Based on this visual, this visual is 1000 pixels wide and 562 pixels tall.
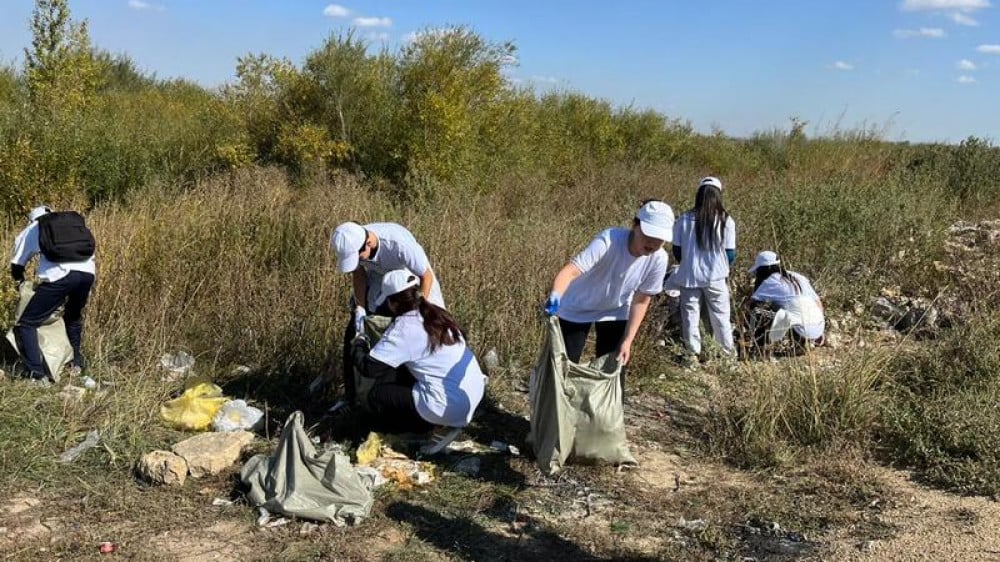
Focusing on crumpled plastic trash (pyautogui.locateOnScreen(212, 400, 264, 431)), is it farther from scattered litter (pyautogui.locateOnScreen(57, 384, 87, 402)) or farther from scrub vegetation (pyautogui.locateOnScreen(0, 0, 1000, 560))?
scattered litter (pyautogui.locateOnScreen(57, 384, 87, 402))

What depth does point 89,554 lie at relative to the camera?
10.0ft

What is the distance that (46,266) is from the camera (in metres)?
4.72

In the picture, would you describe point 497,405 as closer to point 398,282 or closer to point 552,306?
point 398,282

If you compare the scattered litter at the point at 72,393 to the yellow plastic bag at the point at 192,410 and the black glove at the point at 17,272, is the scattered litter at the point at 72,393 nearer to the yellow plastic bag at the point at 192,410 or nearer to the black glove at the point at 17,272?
the yellow plastic bag at the point at 192,410

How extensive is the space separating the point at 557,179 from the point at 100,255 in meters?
8.62

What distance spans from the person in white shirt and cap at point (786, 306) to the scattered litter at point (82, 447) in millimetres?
4507

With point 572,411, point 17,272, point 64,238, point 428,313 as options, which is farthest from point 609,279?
point 17,272

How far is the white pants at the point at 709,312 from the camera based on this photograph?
5.77 metres

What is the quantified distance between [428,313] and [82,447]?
1.90 m

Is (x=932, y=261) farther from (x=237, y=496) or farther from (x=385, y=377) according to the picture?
(x=237, y=496)

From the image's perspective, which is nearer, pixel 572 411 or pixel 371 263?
pixel 572 411

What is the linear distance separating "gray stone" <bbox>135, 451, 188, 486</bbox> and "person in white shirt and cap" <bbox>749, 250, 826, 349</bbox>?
4.15 m

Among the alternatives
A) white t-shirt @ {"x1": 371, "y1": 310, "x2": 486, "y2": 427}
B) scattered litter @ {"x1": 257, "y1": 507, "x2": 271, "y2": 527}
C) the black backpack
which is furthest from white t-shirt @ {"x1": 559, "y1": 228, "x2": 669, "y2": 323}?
the black backpack

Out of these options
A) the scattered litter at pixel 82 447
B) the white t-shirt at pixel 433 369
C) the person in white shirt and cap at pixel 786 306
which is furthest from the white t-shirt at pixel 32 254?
the person in white shirt and cap at pixel 786 306
